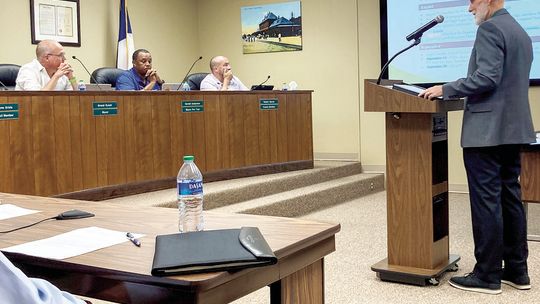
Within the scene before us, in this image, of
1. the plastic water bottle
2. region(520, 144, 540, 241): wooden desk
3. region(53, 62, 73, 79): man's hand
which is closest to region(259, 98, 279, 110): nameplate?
region(53, 62, 73, 79): man's hand

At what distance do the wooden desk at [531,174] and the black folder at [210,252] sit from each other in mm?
3048

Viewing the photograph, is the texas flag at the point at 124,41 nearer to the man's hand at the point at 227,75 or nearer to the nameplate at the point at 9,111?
the man's hand at the point at 227,75

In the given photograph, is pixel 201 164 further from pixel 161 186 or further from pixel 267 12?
pixel 267 12

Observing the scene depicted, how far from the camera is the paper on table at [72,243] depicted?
1.48 meters

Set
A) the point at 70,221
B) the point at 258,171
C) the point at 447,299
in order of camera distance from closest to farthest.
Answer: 1. the point at 70,221
2. the point at 447,299
3. the point at 258,171

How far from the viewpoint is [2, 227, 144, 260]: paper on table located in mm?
1484

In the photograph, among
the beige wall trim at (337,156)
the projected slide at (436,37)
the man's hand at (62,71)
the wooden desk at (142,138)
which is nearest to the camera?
the wooden desk at (142,138)

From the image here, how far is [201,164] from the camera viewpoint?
5336 mm

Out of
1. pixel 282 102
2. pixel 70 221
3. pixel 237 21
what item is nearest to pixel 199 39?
pixel 237 21

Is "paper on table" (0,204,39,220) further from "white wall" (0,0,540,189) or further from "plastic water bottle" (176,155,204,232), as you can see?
"white wall" (0,0,540,189)

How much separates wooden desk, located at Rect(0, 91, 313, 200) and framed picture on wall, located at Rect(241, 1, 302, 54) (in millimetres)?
1531

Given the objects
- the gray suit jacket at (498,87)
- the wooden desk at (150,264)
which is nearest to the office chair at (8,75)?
the wooden desk at (150,264)

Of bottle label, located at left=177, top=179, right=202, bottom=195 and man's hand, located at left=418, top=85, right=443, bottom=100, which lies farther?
man's hand, located at left=418, top=85, right=443, bottom=100

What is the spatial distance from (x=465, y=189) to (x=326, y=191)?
1.80 meters
